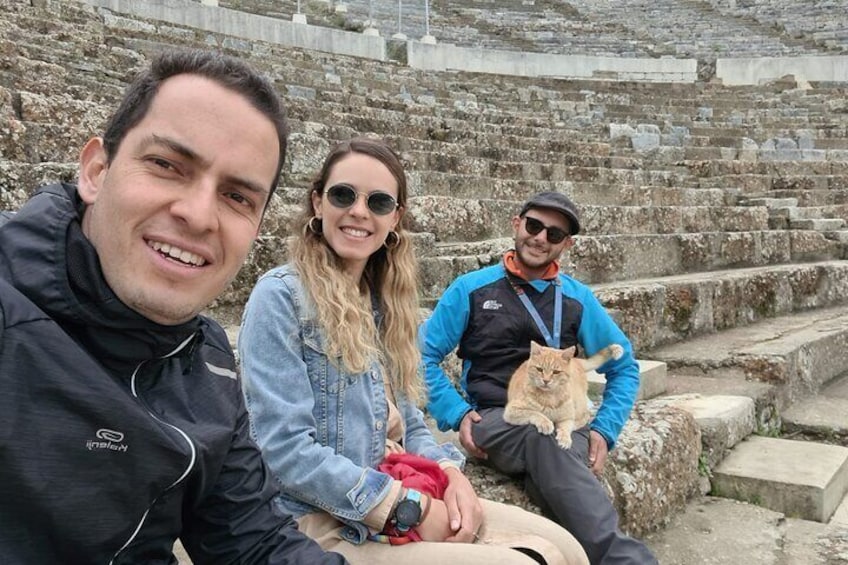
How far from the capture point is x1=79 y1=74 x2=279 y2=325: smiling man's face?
1.08 meters

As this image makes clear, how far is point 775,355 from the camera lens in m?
4.12

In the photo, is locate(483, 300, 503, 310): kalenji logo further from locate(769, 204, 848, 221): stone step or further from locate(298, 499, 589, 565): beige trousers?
locate(769, 204, 848, 221): stone step

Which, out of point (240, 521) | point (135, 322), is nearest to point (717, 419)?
point (240, 521)

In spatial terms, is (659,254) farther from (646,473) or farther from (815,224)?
(646,473)

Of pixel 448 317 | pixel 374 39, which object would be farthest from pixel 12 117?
pixel 374 39

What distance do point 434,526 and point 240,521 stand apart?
0.51 metres

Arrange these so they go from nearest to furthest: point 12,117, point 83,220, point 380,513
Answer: point 83,220 → point 380,513 → point 12,117

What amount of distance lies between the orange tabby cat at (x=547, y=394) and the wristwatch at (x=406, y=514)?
0.77 m

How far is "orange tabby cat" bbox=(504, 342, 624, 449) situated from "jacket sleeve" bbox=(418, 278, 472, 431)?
20cm

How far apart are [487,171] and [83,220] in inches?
227

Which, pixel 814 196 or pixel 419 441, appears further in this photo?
pixel 814 196

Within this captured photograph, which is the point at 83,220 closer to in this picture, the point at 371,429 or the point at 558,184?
the point at 371,429

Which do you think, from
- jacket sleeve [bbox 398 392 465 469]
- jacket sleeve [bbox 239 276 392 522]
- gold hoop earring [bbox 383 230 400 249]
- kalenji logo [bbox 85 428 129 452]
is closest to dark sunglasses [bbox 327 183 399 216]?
gold hoop earring [bbox 383 230 400 249]

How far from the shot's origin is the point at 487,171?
6684 mm
